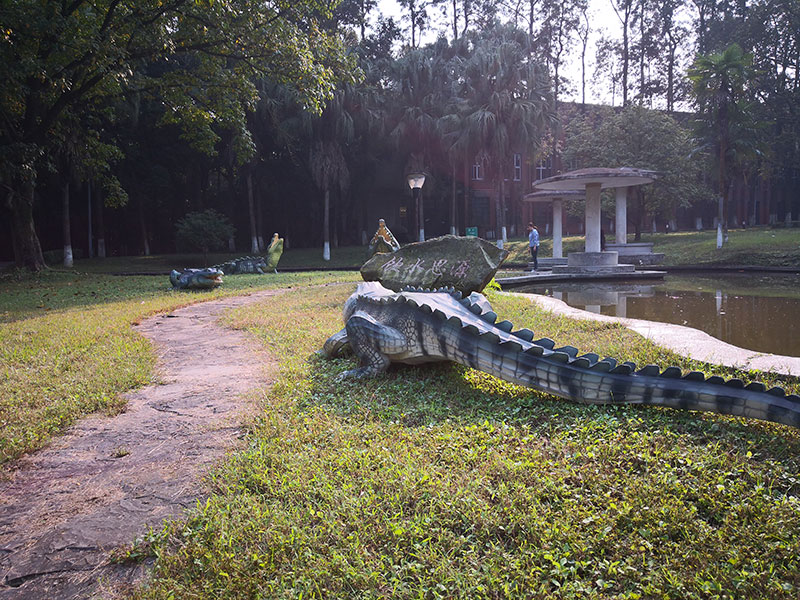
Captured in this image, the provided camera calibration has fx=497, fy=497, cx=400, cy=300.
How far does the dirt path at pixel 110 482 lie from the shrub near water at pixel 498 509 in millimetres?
236

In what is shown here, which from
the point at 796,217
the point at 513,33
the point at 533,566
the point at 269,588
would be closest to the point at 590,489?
the point at 533,566

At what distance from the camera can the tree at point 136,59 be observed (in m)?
11.0

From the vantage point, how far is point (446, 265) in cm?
784

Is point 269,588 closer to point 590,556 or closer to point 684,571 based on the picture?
point 590,556

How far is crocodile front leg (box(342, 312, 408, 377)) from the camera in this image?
3.86 m

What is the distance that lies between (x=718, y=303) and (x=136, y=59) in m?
15.1

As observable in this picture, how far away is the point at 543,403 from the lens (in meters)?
3.21

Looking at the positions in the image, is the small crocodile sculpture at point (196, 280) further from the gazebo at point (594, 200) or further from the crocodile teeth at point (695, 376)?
the crocodile teeth at point (695, 376)

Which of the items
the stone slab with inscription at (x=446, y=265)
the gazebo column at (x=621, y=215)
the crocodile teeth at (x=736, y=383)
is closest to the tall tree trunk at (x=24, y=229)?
the stone slab with inscription at (x=446, y=265)

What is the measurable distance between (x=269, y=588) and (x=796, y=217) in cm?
4488

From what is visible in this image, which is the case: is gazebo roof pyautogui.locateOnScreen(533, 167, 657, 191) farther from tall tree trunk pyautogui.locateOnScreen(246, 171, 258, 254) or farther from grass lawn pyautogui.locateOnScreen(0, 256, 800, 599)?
tall tree trunk pyautogui.locateOnScreen(246, 171, 258, 254)

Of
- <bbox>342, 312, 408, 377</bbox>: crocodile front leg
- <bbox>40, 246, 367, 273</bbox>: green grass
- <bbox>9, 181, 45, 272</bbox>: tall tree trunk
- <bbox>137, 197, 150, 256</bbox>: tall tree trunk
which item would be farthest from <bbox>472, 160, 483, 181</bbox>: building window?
<bbox>342, 312, 408, 377</bbox>: crocodile front leg

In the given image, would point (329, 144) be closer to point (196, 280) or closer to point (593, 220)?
point (593, 220)

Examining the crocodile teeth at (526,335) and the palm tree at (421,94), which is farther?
the palm tree at (421,94)
